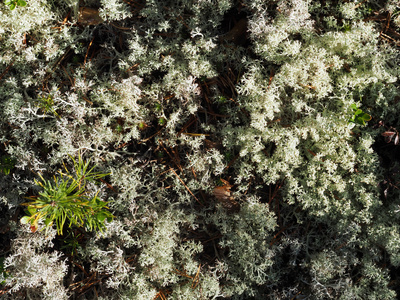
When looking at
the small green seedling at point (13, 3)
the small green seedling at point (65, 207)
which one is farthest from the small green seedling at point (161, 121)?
the small green seedling at point (13, 3)

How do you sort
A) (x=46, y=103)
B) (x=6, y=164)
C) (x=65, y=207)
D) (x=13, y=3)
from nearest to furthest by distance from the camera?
(x=65, y=207) → (x=13, y=3) → (x=46, y=103) → (x=6, y=164)

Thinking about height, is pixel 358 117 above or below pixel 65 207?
above

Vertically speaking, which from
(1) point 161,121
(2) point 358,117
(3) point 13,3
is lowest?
(1) point 161,121

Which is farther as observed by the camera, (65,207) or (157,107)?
(157,107)

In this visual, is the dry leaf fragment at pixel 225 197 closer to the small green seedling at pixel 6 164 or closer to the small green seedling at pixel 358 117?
the small green seedling at pixel 358 117

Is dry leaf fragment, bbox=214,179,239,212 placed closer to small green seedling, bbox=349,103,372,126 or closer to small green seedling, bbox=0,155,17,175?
small green seedling, bbox=349,103,372,126

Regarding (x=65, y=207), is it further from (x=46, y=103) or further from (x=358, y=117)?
(x=358, y=117)

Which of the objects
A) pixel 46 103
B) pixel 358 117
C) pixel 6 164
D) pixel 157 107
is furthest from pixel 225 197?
pixel 6 164

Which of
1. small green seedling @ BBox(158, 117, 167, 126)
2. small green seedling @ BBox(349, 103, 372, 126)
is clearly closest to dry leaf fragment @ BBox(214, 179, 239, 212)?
small green seedling @ BBox(158, 117, 167, 126)
